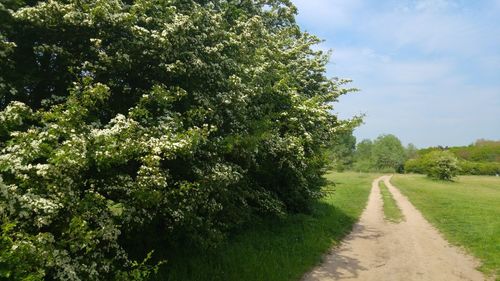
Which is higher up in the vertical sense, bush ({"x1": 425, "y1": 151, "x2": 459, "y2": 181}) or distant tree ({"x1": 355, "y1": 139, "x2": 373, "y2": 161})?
distant tree ({"x1": 355, "y1": 139, "x2": 373, "y2": 161})

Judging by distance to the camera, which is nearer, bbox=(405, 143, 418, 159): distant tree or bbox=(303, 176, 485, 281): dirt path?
bbox=(303, 176, 485, 281): dirt path

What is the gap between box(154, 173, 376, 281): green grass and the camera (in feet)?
40.3

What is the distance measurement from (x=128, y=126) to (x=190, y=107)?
3.40 m

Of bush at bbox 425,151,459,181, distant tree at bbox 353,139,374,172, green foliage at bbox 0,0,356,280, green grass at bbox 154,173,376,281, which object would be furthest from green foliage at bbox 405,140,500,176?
green foliage at bbox 0,0,356,280

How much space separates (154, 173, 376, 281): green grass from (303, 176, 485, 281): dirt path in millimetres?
645

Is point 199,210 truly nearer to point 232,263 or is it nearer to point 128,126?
point 232,263

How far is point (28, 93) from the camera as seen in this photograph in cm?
1058

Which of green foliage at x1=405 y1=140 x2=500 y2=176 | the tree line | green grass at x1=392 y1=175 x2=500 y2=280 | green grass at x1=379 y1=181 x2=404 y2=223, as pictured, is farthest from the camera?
green foliage at x1=405 y1=140 x2=500 y2=176

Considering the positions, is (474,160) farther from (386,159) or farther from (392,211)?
(392,211)

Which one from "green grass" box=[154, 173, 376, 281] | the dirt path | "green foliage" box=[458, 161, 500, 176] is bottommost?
the dirt path

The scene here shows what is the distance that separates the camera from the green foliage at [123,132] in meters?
6.85

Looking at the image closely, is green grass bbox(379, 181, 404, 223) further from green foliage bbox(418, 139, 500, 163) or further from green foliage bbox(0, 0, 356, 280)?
green foliage bbox(418, 139, 500, 163)

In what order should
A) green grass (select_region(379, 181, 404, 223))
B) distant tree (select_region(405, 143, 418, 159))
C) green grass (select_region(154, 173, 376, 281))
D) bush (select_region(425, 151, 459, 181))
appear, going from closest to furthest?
1. green grass (select_region(154, 173, 376, 281))
2. green grass (select_region(379, 181, 404, 223))
3. bush (select_region(425, 151, 459, 181))
4. distant tree (select_region(405, 143, 418, 159))

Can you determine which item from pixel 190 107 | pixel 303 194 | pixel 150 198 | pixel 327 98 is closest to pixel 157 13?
pixel 190 107
